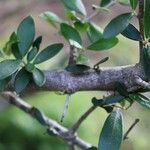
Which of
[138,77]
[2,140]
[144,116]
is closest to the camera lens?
[138,77]

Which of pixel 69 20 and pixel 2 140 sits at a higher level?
pixel 69 20

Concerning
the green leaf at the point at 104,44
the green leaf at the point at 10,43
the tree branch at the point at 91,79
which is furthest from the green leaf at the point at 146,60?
the green leaf at the point at 10,43

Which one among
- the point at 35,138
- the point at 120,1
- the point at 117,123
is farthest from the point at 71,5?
the point at 35,138

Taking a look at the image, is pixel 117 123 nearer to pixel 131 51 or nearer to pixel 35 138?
pixel 35 138

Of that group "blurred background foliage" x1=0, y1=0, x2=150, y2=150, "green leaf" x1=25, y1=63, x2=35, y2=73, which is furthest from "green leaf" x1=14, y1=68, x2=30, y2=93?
"blurred background foliage" x1=0, y1=0, x2=150, y2=150

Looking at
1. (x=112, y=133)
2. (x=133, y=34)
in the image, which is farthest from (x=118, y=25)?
(x=112, y=133)

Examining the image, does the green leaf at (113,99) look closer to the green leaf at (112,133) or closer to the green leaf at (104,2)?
the green leaf at (112,133)

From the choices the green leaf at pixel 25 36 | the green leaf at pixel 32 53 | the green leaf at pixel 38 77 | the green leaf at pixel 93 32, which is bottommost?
the green leaf at pixel 93 32

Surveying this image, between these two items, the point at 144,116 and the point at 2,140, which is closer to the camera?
the point at 2,140
